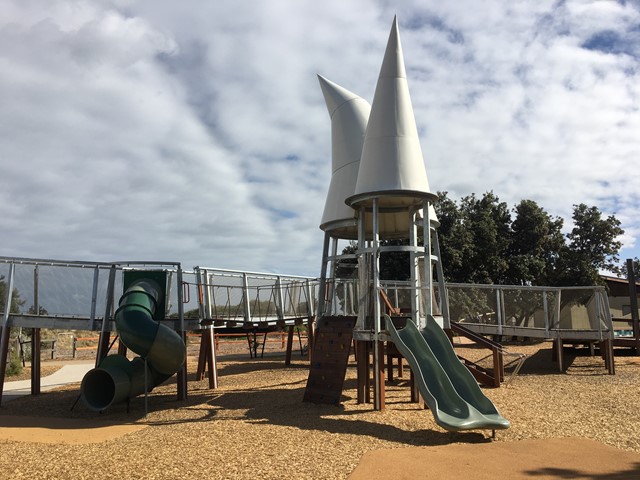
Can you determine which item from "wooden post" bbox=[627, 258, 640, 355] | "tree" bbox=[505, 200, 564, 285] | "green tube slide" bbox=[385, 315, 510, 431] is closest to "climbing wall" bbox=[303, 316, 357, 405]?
"green tube slide" bbox=[385, 315, 510, 431]

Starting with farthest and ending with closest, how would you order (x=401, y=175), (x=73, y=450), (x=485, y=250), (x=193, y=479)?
(x=485, y=250)
(x=401, y=175)
(x=73, y=450)
(x=193, y=479)

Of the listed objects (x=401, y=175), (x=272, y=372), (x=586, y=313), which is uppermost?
(x=401, y=175)

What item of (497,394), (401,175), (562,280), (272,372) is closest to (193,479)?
(401,175)

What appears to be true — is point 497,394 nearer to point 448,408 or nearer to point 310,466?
point 448,408

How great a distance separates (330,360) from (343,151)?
603 centimetres

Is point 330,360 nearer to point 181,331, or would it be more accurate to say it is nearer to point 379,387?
point 379,387

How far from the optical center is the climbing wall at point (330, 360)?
11.7m

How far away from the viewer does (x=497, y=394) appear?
41.7ft

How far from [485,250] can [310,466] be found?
2786cm

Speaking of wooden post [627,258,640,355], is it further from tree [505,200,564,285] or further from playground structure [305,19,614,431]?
tree [505,200,564,285]

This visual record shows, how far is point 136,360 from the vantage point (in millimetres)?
12727

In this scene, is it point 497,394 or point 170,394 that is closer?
point 497,394

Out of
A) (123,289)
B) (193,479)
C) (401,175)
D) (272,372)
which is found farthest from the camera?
(272,372)

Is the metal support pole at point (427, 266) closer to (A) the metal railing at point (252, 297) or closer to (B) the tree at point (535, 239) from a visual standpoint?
(A) the metal railing at point (252, 297)
